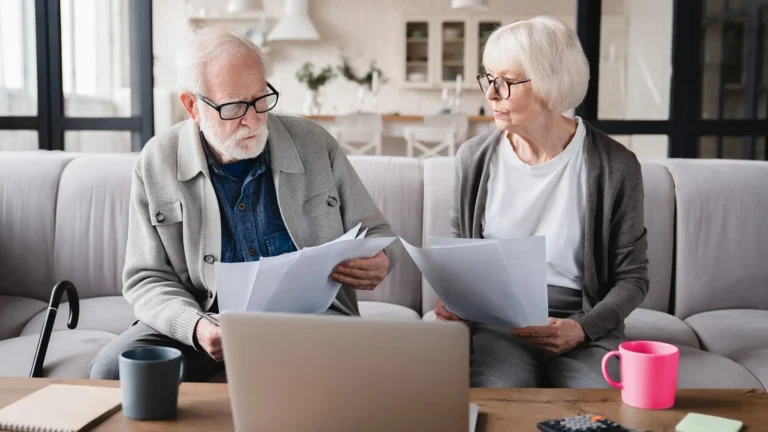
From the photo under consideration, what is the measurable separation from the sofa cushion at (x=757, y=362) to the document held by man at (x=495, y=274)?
2.14ft

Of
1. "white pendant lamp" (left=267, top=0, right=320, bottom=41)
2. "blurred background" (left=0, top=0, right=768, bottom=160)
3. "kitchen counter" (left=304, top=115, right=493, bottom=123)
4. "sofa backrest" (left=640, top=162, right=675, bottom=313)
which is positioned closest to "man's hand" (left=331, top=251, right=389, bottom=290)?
"sofa backrest" (left=640, top=162, right=675, bottom=313)

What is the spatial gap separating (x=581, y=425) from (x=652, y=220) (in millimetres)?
1349

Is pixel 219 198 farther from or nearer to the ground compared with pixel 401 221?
farther from the ground

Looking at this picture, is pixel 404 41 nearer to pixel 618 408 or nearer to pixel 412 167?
pixel 412 167

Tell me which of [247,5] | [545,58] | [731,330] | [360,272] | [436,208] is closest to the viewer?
[360,272]

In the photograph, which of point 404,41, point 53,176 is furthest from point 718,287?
point 404,41

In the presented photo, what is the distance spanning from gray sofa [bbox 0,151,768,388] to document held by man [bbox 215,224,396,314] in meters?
0.70

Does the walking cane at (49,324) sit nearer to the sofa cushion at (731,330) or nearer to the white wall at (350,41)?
the sofa cushion at (731,330)

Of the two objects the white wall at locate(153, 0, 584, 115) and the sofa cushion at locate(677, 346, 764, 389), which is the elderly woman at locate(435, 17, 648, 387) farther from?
the white wall at locate(153, 0, 584, 115)

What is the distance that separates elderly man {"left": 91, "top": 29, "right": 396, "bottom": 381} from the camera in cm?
155

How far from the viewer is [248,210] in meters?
1.63

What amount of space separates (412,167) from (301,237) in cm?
69

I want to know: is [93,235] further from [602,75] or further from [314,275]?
[602,75]

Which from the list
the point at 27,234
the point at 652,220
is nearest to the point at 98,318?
the point at 27,234
